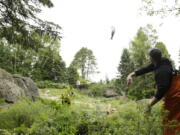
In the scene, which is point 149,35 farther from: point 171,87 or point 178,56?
point 171,87

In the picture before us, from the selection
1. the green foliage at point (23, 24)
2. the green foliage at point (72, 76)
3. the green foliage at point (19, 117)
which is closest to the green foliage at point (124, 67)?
the green foliage at point (72, 76)

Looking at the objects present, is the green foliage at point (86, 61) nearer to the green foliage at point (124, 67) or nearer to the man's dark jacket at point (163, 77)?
the green foliage at point (124, 67)

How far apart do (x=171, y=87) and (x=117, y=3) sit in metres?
5.36

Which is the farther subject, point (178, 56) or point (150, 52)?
point (178, 56)

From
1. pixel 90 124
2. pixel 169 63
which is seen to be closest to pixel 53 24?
pixel 90 124

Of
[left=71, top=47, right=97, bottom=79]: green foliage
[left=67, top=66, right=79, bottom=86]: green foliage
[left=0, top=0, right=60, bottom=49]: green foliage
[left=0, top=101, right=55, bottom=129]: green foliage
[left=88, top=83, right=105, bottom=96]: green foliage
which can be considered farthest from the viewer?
[left=71, top=47, right=97, bottom=79]: green foliage

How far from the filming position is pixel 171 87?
224 centimetres

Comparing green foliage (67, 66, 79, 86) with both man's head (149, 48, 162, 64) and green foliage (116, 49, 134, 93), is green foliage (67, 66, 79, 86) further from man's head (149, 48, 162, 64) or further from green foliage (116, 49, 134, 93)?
man's head (149, 48, 162, 64)

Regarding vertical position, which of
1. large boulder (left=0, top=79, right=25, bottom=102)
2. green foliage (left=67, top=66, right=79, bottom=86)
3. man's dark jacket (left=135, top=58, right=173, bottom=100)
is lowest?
large boulder (left=0, top=79, right=25, bottom=102)

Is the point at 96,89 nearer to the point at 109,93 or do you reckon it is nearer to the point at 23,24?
the point at 109,93

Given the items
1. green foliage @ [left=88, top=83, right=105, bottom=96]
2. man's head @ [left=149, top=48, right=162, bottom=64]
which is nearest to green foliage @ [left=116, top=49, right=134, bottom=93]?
green foliage @ [left=88, top=83, right=105, bottom=96]

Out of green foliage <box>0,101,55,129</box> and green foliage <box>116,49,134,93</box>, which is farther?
green foliage <box>116,49,134,93</box>

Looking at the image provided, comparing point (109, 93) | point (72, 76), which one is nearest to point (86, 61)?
Answer: point (72, 76)

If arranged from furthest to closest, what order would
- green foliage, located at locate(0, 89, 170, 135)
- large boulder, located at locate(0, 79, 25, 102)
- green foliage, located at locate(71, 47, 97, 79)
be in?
green foliage, located at locate(71, 47, 97, 79) < large boulder, located at locate(0, 79, 25, 102) < green foliage, located at locate(0, 89, 170, 135)
